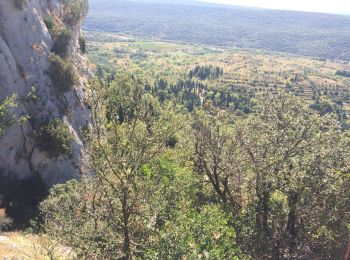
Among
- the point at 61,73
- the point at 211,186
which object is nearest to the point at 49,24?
the point at 61,73

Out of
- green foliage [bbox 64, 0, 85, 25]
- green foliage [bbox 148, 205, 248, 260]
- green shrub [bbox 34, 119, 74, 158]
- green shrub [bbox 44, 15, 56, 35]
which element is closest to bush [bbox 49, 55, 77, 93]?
green shrub [bbox 44, 15, 56, 35]

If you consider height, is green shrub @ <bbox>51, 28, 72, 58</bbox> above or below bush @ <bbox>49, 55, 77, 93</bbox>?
above

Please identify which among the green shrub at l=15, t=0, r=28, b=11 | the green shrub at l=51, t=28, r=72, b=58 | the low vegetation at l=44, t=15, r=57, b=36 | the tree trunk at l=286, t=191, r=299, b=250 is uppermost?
the green shrub at l=15, t=0, r=28, b=11

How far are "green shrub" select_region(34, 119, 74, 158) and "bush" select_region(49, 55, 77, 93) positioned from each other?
610 centimetres

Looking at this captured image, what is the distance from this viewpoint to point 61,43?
53375 mm

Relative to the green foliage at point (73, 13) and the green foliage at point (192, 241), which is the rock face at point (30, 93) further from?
the green foliage at point (192, 241)

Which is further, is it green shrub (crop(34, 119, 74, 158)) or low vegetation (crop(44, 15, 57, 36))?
low vegetation (crop(44, 15, 57, 36))

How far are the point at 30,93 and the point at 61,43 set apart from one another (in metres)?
11.8

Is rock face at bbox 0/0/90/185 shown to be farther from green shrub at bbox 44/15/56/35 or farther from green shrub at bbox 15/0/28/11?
green shrub at bbox 44/15/56/35

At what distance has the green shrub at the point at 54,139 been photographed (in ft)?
149

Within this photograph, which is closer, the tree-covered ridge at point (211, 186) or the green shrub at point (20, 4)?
the tree-covered ridge at point (211, 186)

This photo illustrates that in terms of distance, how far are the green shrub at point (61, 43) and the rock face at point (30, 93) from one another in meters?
0.83

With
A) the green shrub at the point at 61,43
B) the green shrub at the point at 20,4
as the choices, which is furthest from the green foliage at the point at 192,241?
the green shrub at the point at 61,43

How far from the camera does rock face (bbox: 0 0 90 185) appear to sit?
144ft
